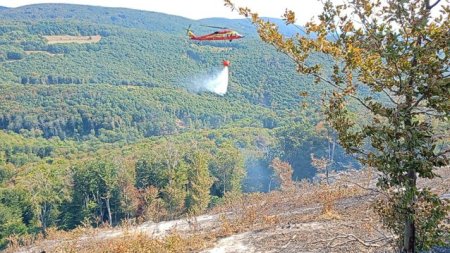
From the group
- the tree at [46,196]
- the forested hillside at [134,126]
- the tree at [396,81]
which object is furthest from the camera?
the forested hillside at [134,126]

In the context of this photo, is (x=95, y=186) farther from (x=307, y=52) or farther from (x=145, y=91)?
(x=145, y=91)

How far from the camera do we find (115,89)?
12100 cm

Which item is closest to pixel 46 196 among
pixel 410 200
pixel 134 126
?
pixel 410 200

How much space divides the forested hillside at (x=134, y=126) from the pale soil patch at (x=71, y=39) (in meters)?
1.19

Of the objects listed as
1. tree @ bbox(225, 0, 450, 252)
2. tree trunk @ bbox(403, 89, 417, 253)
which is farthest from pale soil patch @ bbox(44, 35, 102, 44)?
tree trunk @ bbox(403, 89, 417, 253)

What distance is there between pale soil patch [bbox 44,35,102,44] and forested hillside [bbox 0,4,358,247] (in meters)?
1.19

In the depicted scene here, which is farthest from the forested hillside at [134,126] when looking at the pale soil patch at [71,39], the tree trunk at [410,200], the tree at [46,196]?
the pale soil patch at [71,39]

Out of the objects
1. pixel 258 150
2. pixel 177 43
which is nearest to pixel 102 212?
pixel 258 150

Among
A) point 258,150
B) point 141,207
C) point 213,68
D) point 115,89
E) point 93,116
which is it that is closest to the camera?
point 141,207

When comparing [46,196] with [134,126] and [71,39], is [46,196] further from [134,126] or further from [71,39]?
[71,39]

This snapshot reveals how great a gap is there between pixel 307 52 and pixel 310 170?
177 feet

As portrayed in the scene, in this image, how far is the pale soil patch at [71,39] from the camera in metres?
178

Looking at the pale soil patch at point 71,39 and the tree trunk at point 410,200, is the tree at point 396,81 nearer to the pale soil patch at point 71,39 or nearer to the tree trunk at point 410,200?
the tree trunk at point 410,200

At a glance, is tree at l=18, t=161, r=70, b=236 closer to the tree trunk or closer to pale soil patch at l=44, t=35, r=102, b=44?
the tree trunk
